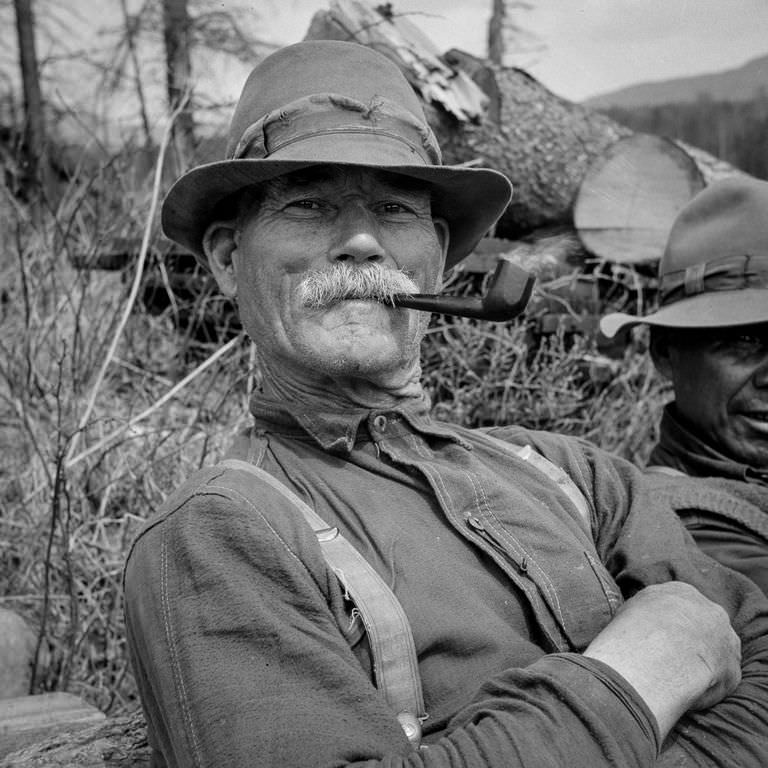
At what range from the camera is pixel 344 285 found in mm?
1803

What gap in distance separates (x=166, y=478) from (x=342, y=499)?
7.40 ft

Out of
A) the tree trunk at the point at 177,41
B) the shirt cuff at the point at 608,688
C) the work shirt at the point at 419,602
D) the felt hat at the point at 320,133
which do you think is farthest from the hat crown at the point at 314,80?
the tree trunk at the point at 177,41

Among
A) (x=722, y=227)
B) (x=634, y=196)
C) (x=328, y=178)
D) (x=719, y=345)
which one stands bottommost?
(x=719, y=345)

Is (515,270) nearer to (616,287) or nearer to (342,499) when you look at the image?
(342,499)

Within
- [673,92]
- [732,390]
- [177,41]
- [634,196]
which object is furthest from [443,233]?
[177,41]

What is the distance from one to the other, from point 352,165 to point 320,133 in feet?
0.30

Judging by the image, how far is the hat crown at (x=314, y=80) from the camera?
6.32 ft

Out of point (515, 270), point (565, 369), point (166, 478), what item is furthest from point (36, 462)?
point (515, 270)

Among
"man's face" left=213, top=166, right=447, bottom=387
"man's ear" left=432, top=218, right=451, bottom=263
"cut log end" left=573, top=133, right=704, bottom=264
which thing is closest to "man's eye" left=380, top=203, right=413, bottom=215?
"man's face" left=213, top=166, right=447, bottom=387

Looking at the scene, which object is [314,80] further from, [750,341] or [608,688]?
[750,341]

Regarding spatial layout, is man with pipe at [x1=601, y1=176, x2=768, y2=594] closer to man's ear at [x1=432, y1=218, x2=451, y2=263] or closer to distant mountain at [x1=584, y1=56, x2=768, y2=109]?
man's ear at [x1=432, y1=218, x2=451, y2=263]

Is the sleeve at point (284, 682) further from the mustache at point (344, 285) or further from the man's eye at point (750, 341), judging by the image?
the man's eye at point (750, 341)

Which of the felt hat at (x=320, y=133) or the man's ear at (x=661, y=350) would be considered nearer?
the felt hat at (x=320, y=133)

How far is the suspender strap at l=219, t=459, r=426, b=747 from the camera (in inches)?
57.7
